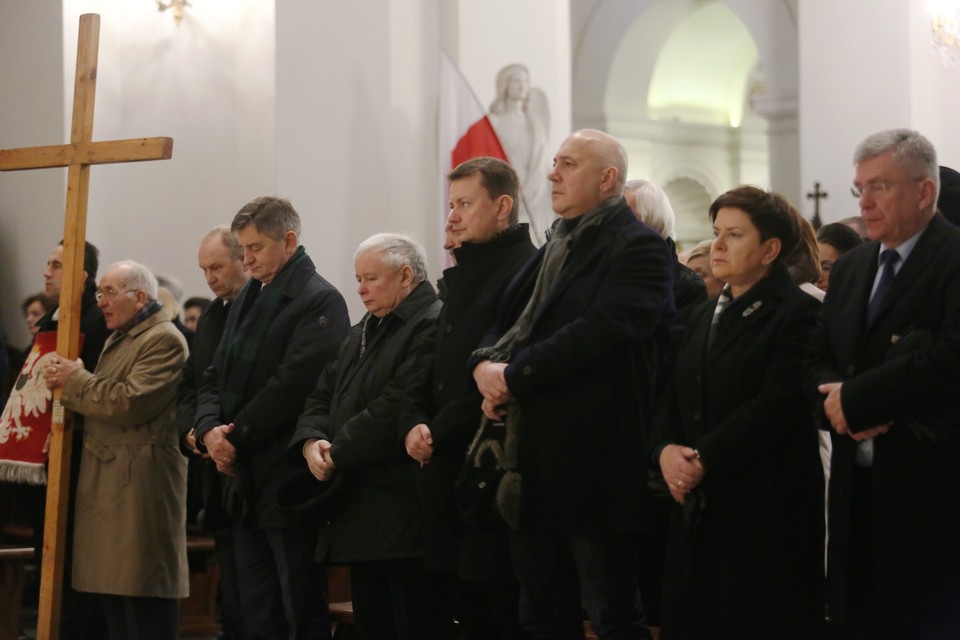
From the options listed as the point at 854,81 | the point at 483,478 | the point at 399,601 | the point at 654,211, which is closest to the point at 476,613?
the point at 399,601

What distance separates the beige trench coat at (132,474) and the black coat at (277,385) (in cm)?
35

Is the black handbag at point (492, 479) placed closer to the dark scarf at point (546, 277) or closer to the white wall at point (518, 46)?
the dark scarf at point (546, 277)

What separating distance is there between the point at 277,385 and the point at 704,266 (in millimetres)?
1608

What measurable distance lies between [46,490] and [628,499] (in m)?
2.86

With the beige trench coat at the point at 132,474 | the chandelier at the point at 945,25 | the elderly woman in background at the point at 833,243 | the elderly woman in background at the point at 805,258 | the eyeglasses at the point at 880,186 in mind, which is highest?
the chandelier at the point at 945,25

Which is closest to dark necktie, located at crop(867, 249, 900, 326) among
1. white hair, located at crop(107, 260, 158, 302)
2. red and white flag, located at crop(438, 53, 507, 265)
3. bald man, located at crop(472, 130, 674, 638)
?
bald man, located at crop(472, 130, 674, 638)

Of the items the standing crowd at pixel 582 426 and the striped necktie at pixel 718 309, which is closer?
the standing crowd at pixel 582 426

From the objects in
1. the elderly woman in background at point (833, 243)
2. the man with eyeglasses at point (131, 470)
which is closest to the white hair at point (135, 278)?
the man with eyeglasses at point (131, 470)

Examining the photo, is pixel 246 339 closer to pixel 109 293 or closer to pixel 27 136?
pixel 109 293

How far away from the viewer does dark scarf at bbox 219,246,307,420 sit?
485 centimetres

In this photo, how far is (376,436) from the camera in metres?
4.29

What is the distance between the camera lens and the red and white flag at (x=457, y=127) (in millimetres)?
8891

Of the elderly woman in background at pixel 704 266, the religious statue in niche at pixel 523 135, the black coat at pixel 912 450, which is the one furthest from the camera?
the religious statue in niche at pixel 523 135

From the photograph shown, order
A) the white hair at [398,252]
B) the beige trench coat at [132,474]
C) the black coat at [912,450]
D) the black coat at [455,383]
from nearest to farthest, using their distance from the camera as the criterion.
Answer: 1. the black coat at [912,450]
2. the black coat at [455,383]
3. the white hair at [398,252]
4. the beige trench coat at [132,474]
